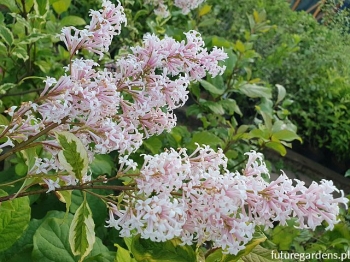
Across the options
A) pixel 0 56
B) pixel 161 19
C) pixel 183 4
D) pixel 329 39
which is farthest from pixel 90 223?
pixel 329 39

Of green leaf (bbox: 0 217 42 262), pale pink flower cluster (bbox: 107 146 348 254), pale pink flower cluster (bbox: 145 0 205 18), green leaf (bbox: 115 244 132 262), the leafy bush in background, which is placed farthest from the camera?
the leafy bush in background

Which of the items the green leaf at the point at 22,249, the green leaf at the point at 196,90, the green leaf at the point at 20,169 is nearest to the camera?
the green leaf at the point at 22,249

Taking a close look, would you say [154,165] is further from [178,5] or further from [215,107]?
[178,5]

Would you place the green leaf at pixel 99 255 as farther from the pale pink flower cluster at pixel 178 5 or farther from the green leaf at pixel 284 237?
the pale pink flower cluster at pixel 178 5

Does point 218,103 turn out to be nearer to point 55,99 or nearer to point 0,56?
point 0,56

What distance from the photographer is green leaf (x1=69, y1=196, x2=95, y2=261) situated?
695mm

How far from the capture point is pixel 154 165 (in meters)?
0.63

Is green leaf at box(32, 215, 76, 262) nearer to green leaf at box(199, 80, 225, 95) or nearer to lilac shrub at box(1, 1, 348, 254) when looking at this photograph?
lilac shrub at box(1, 1, 348, 254)

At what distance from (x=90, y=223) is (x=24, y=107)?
192 mm

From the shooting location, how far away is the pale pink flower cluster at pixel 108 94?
2.16 ft

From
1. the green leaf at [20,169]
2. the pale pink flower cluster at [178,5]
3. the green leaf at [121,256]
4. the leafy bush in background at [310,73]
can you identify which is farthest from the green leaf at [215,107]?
the leafy bush in background at [310,73]

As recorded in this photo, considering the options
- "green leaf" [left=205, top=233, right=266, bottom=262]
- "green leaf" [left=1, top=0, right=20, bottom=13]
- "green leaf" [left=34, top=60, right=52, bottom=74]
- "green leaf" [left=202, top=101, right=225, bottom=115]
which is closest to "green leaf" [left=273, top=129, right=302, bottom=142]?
"green leaf" [left=202, top=101, right=225, bottom=115]

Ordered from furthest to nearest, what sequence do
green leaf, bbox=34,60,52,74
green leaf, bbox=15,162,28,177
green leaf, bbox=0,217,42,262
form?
green leaf, bbox=34,60,52,74 → green leaf, bbox=15,162,28,177 → green leaf, bbox=0,217,42,262

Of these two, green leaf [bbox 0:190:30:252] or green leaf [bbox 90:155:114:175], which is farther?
green leaf [bbox 90:155:114:175]
